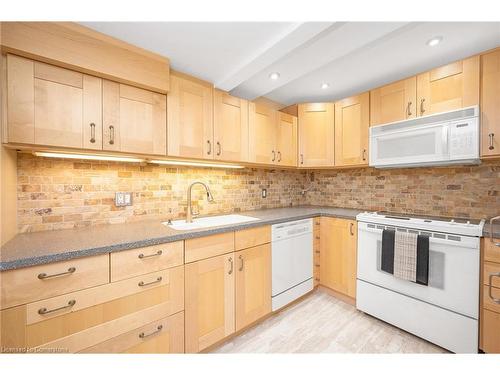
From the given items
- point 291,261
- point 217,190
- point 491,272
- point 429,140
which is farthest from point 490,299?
point 217,190

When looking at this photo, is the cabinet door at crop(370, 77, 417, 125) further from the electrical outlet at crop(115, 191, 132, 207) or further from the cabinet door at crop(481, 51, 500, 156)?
the electrical outlet at crop(115, 191, 132, 207)

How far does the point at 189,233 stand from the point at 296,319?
136 centimetres

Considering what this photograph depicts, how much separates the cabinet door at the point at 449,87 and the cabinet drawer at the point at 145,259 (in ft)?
7.84

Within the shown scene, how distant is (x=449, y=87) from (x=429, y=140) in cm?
45

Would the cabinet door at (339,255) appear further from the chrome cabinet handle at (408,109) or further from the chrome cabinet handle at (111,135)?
the chrome cabinet handle at (111,135)

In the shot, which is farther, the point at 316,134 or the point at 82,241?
the point at 316,134

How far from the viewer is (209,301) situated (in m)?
1.44

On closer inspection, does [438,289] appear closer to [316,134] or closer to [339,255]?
[339,255]

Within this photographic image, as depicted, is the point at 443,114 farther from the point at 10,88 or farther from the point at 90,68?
the point at 10,88

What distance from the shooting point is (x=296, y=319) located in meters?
1.86

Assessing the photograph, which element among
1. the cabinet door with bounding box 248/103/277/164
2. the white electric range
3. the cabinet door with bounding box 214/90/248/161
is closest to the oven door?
the white electric range

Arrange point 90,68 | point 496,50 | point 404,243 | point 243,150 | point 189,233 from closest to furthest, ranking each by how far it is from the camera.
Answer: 1. point 90,68
2. point 189,233
3. point 496,50
4. point 404,243
5. point 243,150

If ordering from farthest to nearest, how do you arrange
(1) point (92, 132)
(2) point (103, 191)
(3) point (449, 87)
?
(3) point (449, 87) → (2) point (103, 191) → (1) point (92, 132)

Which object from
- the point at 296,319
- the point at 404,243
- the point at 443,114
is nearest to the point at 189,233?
the point at 296,319
